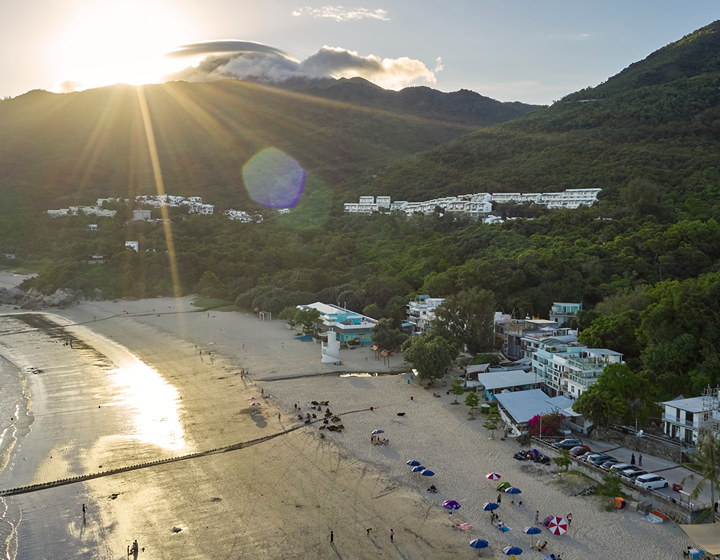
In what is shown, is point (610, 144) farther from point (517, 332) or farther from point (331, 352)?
point (331, 352)

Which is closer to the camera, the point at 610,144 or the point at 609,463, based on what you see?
the point at 609,463

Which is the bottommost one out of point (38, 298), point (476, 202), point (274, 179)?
point (38, 298)

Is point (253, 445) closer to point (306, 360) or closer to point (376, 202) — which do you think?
point (306, 360)

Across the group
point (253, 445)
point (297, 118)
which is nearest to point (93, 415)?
point (253, 445)

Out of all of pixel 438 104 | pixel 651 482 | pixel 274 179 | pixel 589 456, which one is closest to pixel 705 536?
pixel 651 482

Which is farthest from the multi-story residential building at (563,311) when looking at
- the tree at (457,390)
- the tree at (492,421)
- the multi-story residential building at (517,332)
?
A: the tree at (492,421)

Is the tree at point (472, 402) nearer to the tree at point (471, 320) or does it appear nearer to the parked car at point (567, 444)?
the parked car at point (567, 444)
